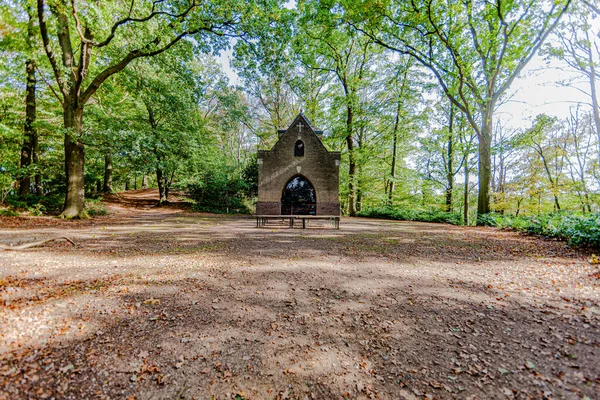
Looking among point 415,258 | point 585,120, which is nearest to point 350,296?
point 415,258

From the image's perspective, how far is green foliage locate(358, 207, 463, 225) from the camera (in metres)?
14.2

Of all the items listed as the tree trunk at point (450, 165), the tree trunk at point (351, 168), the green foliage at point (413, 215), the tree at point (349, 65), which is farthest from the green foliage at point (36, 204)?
the tree trunk at point (450, 165)

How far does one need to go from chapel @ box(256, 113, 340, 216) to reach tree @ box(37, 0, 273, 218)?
20.5 feet

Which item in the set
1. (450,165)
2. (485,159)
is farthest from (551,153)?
(485,159)

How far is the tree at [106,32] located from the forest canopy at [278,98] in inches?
2.5

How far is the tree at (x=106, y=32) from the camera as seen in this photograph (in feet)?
30.7

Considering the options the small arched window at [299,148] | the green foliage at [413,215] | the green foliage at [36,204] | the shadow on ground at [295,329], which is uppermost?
the small arched window at [299,148]

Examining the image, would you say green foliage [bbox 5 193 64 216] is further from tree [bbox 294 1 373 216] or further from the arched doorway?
tree [bbox 294 1 373 216]

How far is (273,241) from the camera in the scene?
24.7ft

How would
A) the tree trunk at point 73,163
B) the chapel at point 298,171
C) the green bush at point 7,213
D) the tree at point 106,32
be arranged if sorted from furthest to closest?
1. the chapel at point 298,171
2. the tree trunk at point 73,163
3. the green bush at point 7,213
4. the tree at point 106,32

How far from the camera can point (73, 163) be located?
428 inches

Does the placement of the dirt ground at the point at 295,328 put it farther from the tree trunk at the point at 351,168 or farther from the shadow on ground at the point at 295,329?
the tree trunk at the point at 351,168

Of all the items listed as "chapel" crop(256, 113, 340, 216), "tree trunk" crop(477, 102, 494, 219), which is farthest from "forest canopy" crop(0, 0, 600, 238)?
"chapel" crop(256, 113, 340, 216)

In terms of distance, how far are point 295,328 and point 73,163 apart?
43.8 ft
